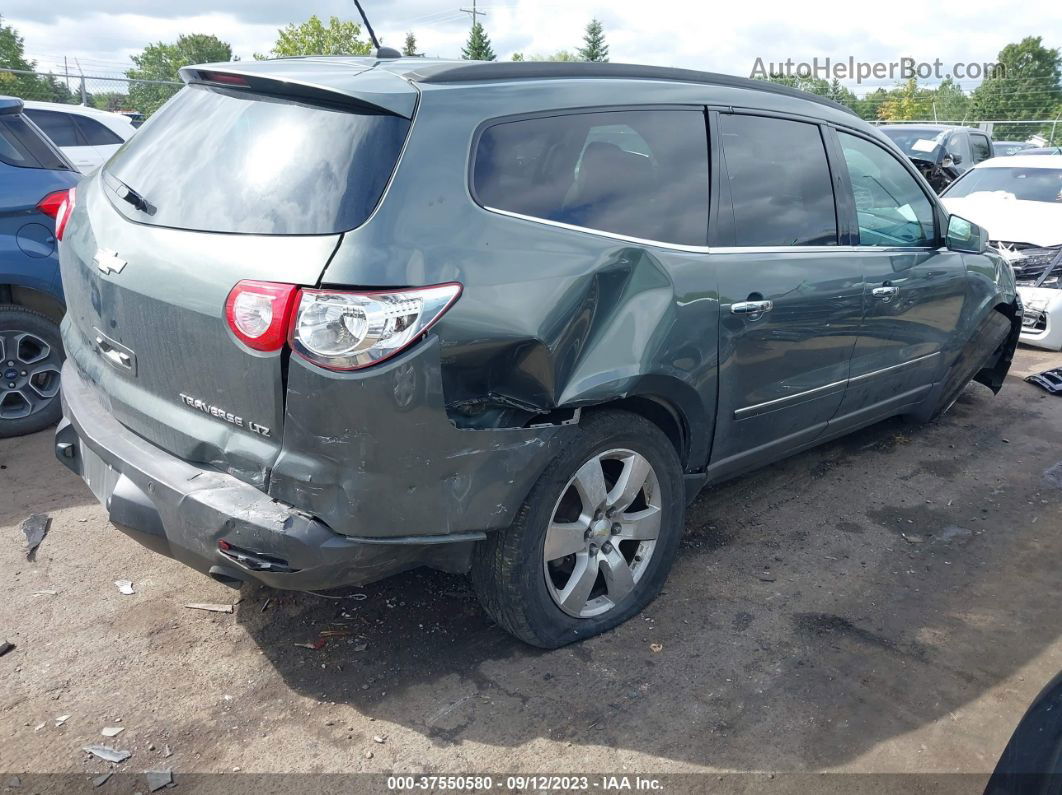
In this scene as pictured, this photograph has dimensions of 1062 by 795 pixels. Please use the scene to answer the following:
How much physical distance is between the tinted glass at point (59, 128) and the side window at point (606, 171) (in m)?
7.92

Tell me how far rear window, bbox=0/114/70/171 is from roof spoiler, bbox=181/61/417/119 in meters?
2.44

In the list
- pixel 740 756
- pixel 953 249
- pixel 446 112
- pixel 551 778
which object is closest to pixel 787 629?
pixel 740 756

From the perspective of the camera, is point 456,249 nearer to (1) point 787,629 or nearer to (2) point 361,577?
(2) point 361,577

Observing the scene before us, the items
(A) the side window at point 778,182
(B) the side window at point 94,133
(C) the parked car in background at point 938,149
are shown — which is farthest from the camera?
(C) the parked car in background at point 938,149

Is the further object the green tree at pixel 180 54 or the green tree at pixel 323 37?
the green tree at pixel 180 54

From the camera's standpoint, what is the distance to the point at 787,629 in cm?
327

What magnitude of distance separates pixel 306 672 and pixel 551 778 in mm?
931

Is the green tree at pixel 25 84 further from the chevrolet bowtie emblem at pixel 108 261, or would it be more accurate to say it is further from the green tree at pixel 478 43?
the green tree at pixel 478 43

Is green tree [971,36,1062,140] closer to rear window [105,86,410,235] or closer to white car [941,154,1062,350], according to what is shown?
white car [941,154,1062,350]

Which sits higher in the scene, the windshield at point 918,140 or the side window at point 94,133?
the side window at point 94,133

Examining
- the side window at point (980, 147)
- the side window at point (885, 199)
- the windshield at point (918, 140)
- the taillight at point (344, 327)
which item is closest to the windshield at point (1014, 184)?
the windshield at point (918, 140)

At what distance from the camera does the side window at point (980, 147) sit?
47.9 feet

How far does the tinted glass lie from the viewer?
8914 mm

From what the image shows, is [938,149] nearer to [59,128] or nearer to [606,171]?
[59,128]
